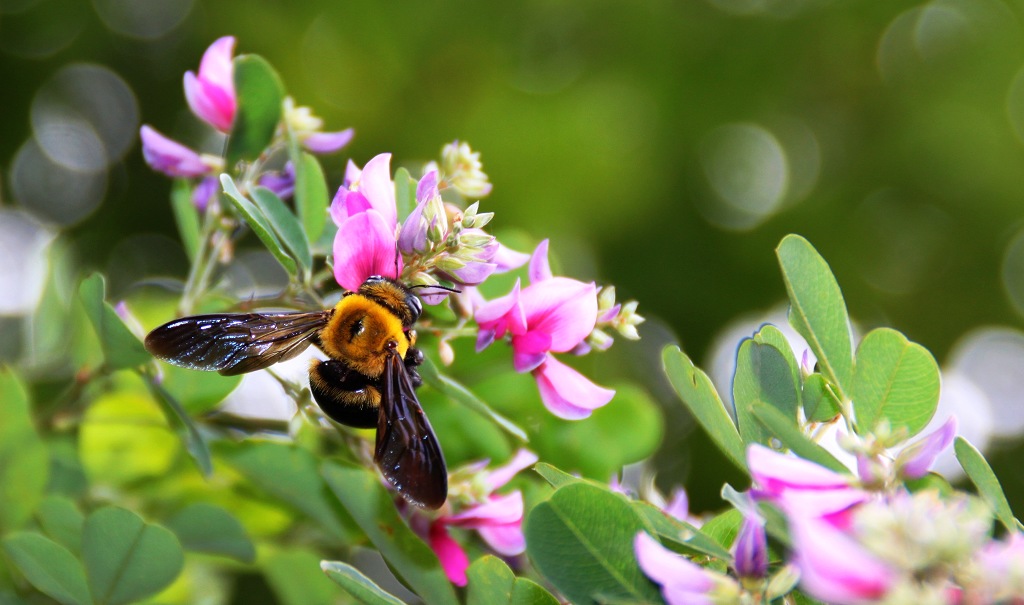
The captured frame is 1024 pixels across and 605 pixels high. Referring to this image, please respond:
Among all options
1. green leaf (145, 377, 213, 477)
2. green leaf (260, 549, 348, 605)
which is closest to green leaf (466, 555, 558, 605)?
green leaf (145, 377, 213, 477)

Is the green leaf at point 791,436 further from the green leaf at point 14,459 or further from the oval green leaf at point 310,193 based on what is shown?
the green leaf at point 14,459

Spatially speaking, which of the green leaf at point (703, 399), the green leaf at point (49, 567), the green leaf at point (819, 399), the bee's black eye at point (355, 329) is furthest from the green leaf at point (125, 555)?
the green leaf at point (819, 399)

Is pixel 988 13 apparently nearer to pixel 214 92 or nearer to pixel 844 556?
pixel 214 92

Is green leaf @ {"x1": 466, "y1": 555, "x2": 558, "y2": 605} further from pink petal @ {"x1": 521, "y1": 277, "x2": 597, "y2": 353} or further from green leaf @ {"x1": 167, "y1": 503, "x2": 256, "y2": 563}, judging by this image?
green leaf @ {"x1": 167, "y1": 503, "x2": 256, "y2": 563}

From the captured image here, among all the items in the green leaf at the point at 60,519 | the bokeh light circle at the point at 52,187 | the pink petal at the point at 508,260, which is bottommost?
the bokeh light circle at the point at 52,187

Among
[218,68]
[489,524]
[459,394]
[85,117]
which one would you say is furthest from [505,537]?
[85,117]

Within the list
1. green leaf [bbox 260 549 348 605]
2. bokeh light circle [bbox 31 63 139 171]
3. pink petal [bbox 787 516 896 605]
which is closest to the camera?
pink petal [bbox 787 516 896 605]

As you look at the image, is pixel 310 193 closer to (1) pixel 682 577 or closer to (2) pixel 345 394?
(2) pixel 345 394

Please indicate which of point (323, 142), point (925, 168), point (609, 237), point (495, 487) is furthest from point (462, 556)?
point (925, 168)
